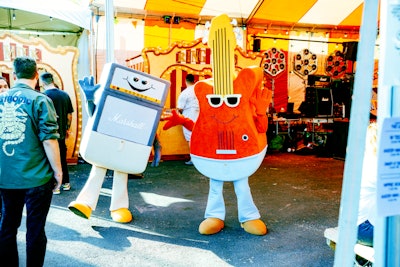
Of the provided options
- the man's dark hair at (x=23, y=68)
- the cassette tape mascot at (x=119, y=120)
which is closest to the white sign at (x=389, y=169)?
the man's dark hair at (x=23, y=68)

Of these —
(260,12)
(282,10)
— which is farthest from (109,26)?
(282,10)

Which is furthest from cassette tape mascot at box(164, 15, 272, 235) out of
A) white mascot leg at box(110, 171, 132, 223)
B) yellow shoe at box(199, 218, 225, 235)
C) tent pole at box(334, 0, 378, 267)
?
tent pole at box(334, 0, 378, 267)

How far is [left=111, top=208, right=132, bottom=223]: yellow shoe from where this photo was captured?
4.16 m

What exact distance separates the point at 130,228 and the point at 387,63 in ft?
10.9

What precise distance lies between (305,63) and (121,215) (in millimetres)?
7030

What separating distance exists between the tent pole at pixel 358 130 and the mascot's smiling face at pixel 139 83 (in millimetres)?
2789

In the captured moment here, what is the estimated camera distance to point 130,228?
4008 millimetres

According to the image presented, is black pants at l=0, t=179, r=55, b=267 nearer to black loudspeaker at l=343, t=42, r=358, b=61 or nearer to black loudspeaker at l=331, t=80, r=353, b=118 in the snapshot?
black loudspeaker at l=343, t=42, r=358, b=61

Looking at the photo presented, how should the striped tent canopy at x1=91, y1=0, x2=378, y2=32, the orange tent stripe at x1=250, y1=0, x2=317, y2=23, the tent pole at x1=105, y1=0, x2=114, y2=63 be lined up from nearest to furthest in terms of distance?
the tent pole at x1=105, y1=0, x2=114, y2=63, the striped tent canopy at x1=91, y1=0, x2=378, y2=32, the orange tent stripe at x1=250, y1=0, x2=317, y2=23

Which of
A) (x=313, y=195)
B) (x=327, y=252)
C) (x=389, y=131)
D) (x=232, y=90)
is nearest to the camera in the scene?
(x=389, y=131)

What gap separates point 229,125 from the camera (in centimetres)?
375

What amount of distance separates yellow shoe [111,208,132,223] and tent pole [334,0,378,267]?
10.3ft

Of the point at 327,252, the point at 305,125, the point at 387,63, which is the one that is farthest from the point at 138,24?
the point at 387,63

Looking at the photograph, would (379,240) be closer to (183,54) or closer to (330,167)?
(330,167)
